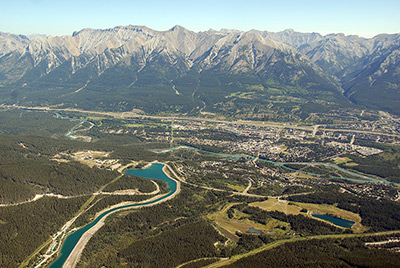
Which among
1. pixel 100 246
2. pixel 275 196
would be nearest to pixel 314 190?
pixel 275 196

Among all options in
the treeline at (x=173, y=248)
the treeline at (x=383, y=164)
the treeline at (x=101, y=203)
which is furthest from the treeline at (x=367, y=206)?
the treeline at (x=101, y=203)

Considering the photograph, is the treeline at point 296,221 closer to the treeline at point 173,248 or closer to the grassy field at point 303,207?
the grassy field at point 303,207

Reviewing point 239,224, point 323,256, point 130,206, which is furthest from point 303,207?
point 130,206

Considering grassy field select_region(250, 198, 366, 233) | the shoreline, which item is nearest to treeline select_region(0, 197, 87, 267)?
the shoreline

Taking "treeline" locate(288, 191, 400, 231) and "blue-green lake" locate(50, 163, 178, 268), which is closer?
"blue-green lake" locate(50, 163, 178, 268)

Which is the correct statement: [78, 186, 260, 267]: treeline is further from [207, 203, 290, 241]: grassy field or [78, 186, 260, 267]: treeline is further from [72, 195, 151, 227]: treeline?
[72, 195, 151, 227]: treeline

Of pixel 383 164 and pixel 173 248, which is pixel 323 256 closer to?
pixel 173 248

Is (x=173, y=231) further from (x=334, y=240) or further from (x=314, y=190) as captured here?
(x=314, y=190)
